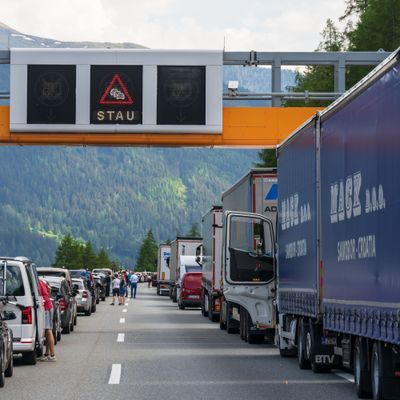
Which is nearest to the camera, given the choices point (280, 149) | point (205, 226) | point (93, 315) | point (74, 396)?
point (74, 396)

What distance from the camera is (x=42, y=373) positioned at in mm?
17906

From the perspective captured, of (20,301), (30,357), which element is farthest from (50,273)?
(20,301)

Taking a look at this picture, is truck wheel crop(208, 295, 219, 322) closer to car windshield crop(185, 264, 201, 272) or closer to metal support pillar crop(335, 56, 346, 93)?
metal support pillar crop(335, 56, 346, 93)

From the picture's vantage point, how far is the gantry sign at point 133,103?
32344mm

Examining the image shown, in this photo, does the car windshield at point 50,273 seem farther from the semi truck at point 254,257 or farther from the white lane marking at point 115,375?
the white lane marking at point 115,375

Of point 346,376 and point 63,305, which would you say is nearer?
point 346,376

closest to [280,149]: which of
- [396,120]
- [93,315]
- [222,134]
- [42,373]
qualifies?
[42,373]

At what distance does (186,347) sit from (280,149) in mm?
5830

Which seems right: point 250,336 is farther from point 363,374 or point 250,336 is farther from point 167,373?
point 363,374

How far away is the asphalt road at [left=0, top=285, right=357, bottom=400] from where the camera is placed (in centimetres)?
1482

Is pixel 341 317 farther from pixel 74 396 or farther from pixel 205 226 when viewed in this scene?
pixel 205 226

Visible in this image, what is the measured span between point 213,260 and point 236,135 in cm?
436

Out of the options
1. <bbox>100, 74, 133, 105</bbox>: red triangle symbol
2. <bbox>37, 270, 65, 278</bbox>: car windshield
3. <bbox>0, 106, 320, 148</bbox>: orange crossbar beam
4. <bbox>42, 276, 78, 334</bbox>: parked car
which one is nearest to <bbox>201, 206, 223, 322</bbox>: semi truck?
<bbox>0, 106, 320, 148</bbox>: orange crossbar beam

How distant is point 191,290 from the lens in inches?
2023
